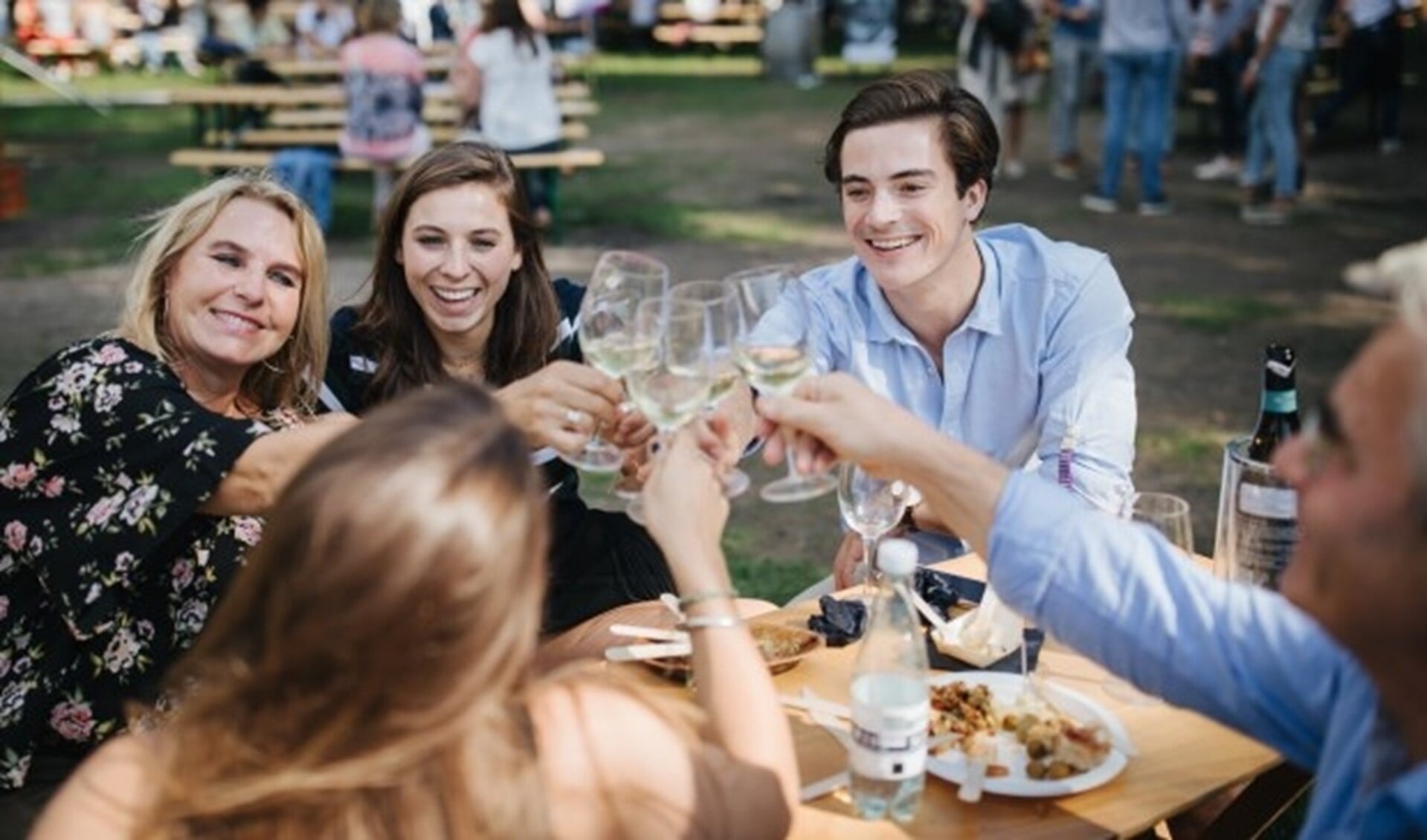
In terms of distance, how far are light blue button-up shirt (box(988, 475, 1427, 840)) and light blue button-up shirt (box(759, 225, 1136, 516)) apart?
1.50 m

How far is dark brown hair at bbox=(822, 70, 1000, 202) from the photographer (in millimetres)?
3650

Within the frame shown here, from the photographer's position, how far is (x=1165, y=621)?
6.78 feet

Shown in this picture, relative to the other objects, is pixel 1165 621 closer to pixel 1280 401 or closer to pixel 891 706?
pixel 891 706

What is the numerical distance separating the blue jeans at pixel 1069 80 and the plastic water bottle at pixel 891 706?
439 inches

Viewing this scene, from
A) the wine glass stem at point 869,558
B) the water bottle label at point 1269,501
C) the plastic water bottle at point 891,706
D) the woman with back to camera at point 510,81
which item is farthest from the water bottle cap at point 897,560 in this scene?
the woman with back to camera at point 510,81

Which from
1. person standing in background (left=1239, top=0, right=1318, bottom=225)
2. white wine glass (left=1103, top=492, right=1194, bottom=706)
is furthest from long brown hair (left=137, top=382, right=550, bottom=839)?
person standing in background (left=1239, top=0, right=1318, bottom=225)

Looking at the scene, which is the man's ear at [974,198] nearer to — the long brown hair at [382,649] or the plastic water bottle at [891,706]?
the plastic water bottle at [891,706]

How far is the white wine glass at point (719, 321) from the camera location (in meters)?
2.39

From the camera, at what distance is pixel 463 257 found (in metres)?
3.63

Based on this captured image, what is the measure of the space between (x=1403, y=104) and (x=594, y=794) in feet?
56.9

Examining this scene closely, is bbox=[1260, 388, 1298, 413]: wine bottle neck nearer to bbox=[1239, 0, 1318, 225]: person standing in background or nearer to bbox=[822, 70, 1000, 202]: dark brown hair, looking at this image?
bbox=[822, 70, 1000, 202]: dark brown hair

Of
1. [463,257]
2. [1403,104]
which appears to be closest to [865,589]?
[463,257]

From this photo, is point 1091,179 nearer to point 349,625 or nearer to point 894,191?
point 894,191

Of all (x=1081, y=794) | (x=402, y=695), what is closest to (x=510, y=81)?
(x=1081, y=794)
